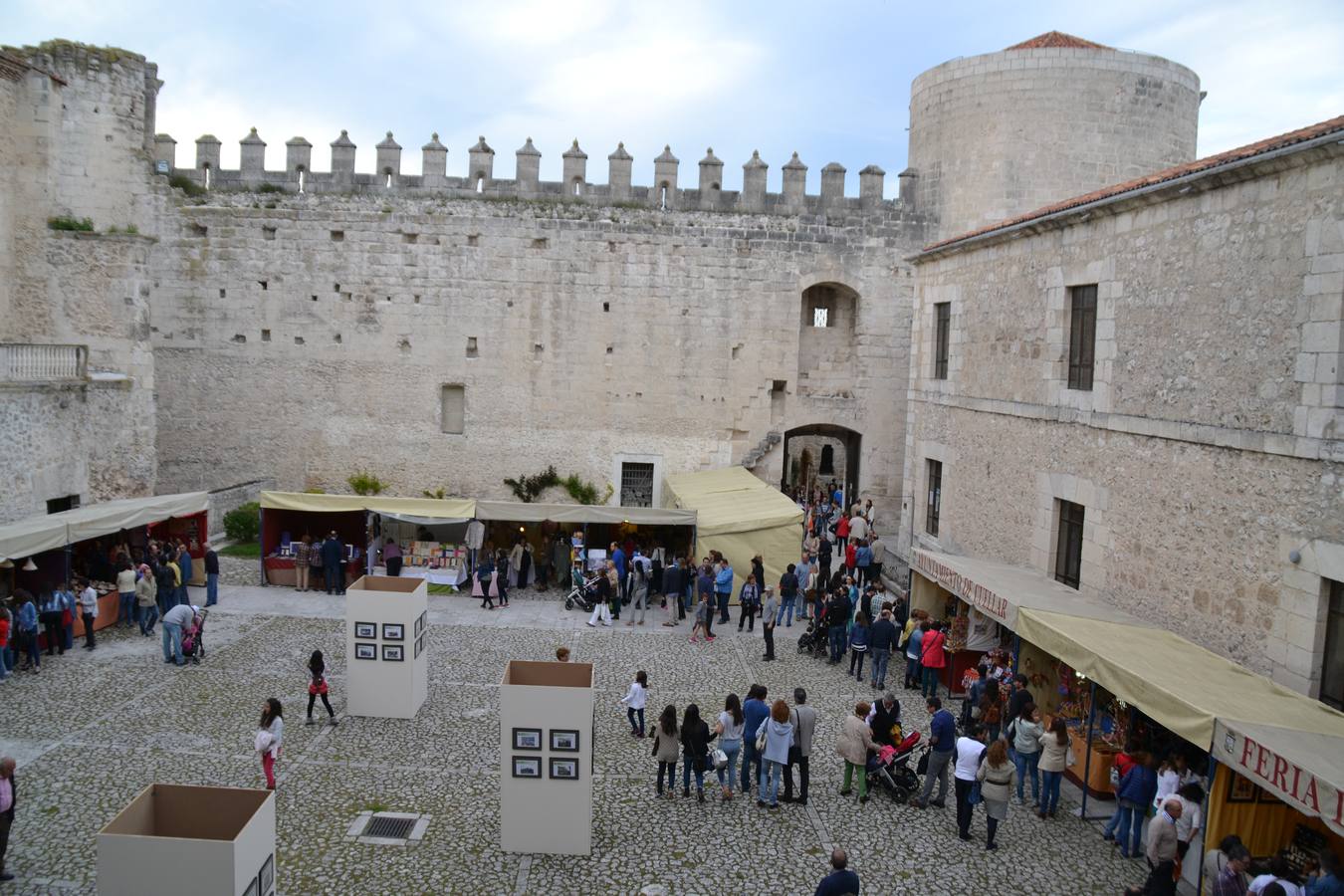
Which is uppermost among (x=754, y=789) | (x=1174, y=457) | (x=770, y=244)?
(x=770, y=244)

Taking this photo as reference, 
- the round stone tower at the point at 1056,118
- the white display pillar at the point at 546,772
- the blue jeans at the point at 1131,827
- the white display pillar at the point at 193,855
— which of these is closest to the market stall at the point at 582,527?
the white display pillar at the point at 546,772

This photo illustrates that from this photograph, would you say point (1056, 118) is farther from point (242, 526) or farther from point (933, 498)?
point (242, 526)

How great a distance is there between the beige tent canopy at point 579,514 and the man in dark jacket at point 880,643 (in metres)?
4.70

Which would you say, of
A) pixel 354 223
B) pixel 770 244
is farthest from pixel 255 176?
pixel 770 244

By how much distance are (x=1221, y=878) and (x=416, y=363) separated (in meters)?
17.9

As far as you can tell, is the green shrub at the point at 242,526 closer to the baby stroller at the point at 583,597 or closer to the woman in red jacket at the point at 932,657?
the baby stroller at the point at 583,597

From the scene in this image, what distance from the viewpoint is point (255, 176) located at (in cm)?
2048

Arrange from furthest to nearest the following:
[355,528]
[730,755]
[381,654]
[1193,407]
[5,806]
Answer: [355,528] < [381,654] < [1193,407] < [730,755] < [5,806]

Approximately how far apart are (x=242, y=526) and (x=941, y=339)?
44.2ft

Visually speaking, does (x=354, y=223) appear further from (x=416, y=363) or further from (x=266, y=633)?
(x=266, y=633)

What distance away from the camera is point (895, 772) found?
28.7ft

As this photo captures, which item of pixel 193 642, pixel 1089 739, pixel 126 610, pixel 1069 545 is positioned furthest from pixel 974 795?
pixel 126 610

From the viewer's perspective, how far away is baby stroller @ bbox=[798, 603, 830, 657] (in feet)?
42.2

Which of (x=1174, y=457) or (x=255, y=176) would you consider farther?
(x=255, y=176)
